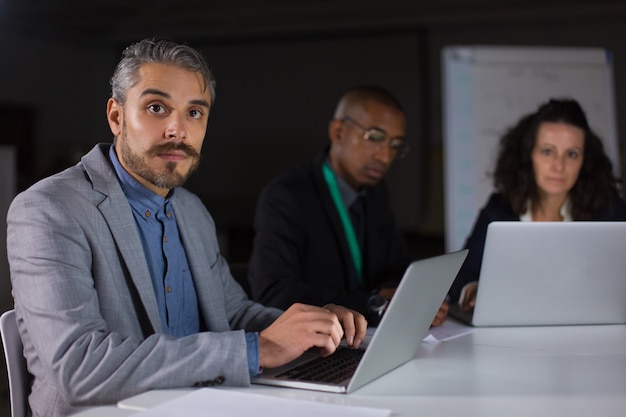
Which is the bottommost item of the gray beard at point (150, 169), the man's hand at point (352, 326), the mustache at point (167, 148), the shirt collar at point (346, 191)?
the man's hand at point (352, 326)

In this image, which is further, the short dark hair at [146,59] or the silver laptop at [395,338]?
the short dark hair at [146,59]

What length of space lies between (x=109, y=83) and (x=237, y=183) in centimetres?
393

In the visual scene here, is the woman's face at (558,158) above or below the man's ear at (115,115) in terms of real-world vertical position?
below

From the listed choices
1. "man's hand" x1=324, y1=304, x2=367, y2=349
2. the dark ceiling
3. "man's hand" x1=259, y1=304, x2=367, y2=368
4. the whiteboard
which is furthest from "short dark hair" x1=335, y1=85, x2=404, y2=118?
the dark ceiling

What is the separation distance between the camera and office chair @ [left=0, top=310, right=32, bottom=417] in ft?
4.73

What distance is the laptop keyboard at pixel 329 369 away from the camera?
1353mm

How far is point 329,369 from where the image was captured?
1420 mm

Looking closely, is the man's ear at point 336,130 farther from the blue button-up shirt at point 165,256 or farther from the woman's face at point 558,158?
the blue button-up shirt at point 165,256

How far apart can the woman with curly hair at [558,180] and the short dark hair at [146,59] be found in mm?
1395

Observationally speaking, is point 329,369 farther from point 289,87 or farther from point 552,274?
point 289,87

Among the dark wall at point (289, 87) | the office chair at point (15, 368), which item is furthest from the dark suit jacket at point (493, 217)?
the dark wall at point (289, 87)

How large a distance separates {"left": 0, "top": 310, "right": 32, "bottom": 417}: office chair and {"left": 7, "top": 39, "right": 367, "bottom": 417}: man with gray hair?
2 centimetres

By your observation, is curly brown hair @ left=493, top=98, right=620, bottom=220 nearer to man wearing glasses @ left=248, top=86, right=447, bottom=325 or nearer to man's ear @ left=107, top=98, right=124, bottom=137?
man wearing glasses @ left=248, top=86, right=447, bottom=325

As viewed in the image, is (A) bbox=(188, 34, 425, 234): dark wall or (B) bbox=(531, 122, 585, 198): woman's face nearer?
(B) bbox=(531, 122, 585, 198): woman's face
